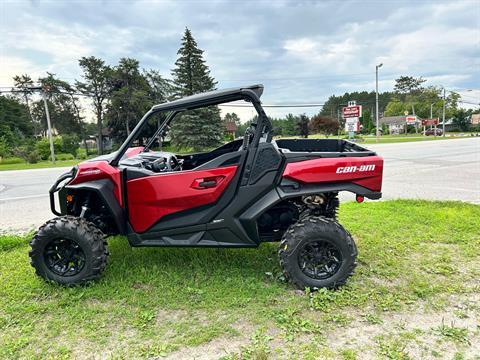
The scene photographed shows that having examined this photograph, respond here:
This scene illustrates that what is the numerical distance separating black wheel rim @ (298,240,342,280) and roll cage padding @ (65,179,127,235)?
1.72m

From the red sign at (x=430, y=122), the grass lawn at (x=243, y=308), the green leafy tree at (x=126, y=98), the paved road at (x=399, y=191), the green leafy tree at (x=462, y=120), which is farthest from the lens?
the green leafy tree at (x=462, y=120)

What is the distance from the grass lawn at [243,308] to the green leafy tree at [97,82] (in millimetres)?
40590

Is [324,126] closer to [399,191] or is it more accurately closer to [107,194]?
[399,191]

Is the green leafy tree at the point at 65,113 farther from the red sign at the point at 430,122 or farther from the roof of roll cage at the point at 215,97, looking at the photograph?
the red sign at the point at 430,122

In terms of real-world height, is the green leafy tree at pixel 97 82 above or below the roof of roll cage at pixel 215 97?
above

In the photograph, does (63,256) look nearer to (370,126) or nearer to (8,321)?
(8,321)

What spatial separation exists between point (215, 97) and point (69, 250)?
6.66ft

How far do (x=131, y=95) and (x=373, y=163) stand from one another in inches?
1585

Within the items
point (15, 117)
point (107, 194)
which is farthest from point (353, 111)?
point (15, 117)

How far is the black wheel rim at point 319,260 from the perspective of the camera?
2988mm

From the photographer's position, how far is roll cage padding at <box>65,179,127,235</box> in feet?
9.93

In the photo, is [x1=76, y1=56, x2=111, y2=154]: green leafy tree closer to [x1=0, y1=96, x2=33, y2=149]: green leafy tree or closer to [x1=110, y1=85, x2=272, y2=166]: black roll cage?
[x1=0, y1=96, x2=33, y2=149]: green leafy tree

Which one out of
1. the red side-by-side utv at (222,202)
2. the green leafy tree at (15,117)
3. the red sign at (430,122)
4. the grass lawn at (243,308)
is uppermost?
the green leafy tree at (15,117)

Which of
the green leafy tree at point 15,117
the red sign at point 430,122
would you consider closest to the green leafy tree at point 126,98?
the green leafy tree at point 15,117
